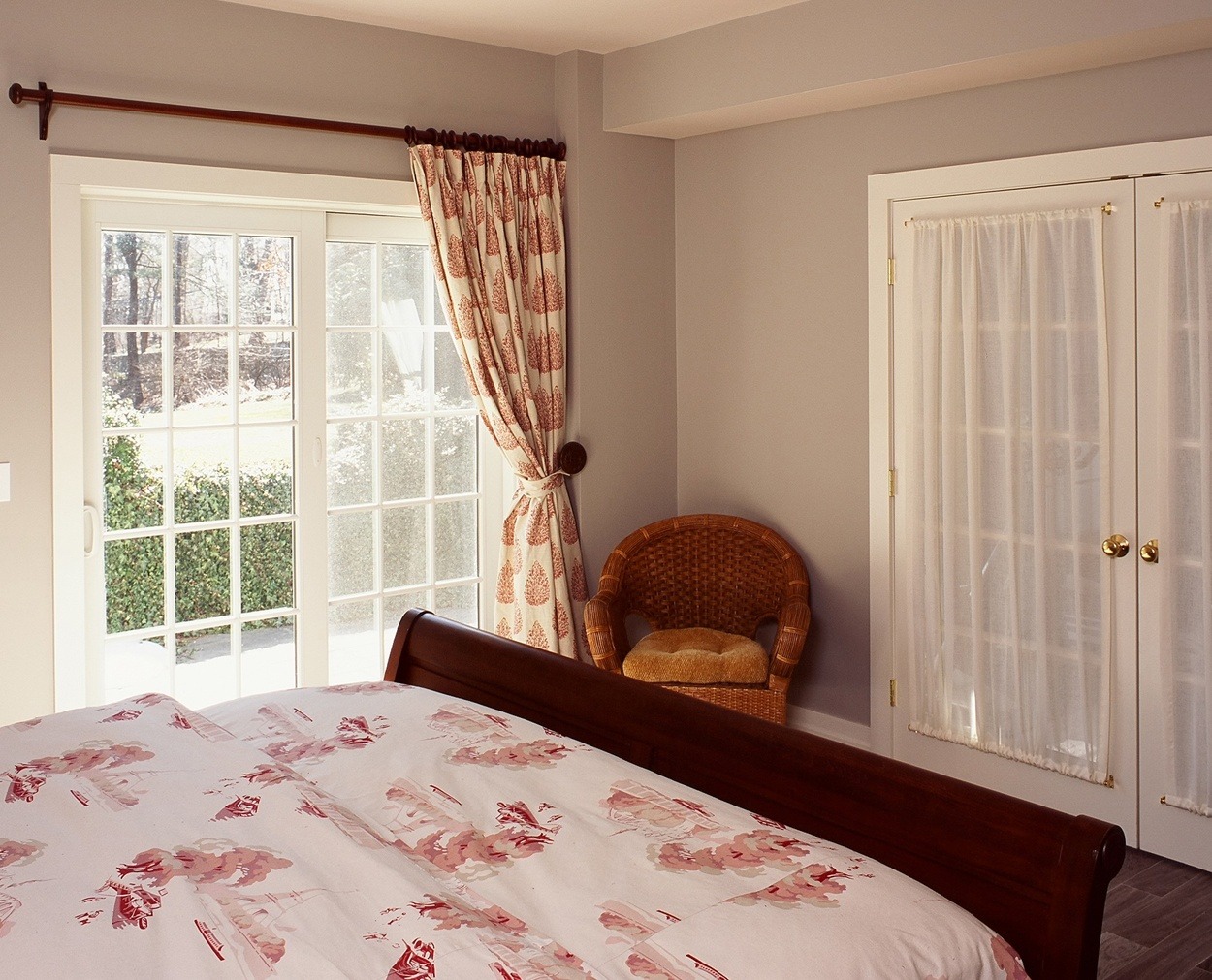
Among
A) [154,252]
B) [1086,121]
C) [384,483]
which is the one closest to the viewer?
[1086,121]

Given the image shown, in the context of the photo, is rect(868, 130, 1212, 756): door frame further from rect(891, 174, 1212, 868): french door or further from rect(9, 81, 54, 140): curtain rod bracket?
rect(9, 81, 54, 140): curtain rod bracket

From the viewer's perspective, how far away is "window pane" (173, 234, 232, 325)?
3.86 metres

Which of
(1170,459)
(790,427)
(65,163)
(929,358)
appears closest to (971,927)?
(1170,459)

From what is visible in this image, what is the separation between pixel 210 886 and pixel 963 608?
9.21 feet

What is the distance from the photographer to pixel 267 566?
13.5 feet

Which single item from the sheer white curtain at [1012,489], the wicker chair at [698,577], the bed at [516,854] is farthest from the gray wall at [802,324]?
the bed at [516,854]

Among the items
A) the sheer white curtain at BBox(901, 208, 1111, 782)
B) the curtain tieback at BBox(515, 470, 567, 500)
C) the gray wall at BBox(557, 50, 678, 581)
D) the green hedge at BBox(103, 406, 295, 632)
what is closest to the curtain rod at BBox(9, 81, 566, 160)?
the gray wall at BBox(557, 50, 678, 581)

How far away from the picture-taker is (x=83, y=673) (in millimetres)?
3656

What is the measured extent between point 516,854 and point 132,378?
2534mm

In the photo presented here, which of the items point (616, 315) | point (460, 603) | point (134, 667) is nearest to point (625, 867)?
point (134, 667)

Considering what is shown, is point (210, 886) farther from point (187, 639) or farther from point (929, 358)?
point (929, 358)

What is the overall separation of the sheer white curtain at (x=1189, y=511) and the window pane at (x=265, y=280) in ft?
9.24

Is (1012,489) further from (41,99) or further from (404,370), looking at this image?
(41,99)

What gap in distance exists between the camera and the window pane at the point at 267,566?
160 inches
